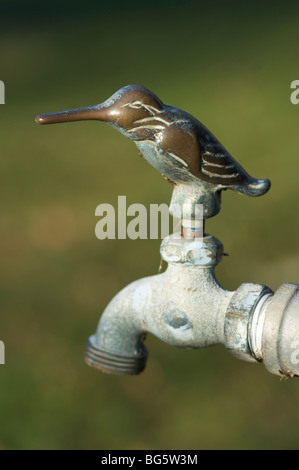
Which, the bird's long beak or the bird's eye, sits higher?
the bird's eye

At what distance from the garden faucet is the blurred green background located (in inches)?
31.3

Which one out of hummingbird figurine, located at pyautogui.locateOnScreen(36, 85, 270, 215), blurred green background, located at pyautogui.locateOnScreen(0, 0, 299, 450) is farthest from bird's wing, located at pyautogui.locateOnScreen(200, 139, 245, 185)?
blurred green background, located at pyautogui.locateOnScreen(0, 0, 299, 450)

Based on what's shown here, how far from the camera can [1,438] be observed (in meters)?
1.65

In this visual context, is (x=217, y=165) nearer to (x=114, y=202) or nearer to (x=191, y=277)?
(x=191, y=277)

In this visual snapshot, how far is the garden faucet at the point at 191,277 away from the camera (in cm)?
79

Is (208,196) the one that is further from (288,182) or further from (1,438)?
(288,182)

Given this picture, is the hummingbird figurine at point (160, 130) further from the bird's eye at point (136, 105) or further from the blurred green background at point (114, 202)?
the blurred green background at point (114, 202)

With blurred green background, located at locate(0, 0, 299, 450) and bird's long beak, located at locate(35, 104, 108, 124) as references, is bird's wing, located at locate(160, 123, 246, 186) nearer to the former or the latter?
bird's long beak, located at locate(35, 104, 108, 124)

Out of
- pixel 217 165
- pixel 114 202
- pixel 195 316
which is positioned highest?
pixel 114 202

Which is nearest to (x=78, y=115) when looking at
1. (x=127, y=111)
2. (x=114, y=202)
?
(x=127, y=111)

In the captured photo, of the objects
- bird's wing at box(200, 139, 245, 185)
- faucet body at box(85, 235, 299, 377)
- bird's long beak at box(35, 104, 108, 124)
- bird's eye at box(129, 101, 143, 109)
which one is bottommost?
faucet body at box(85, 235, 299, 377)

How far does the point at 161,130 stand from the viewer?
2.60 feet

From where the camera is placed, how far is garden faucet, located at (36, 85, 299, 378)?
789 millimetres

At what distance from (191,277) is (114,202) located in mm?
1575
